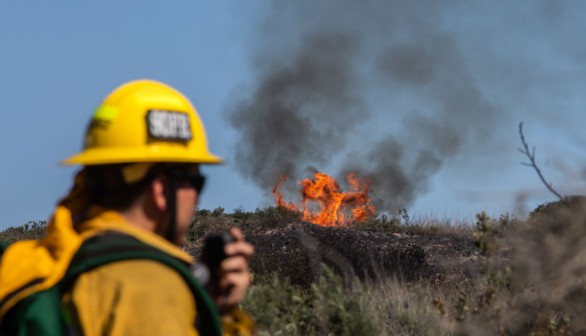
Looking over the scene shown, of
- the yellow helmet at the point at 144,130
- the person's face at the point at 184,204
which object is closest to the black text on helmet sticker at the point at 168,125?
the yellow helmet at the point at 144,130

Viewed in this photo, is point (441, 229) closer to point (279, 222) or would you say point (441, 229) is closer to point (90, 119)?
point (279, 222)

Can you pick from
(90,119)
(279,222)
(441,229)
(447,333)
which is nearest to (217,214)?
(279,222)

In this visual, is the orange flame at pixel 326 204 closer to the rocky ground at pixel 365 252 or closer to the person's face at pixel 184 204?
the rocky ground at pixel 365 252

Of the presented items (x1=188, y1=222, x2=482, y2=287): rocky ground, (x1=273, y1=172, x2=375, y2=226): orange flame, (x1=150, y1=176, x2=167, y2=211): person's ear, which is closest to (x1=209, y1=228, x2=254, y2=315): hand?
(x1=150, y1=176, x2=167, y2=211): person's ear

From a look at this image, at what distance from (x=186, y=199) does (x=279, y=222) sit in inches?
904

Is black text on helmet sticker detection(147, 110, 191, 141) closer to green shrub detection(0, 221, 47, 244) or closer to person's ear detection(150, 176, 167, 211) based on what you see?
person's ear detection(150, 176, 167, 211)

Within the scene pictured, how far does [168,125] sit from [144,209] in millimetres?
259

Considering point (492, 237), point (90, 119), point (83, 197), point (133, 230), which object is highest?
point (492, 237)

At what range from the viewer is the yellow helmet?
2844 mm

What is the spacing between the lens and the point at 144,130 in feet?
9.46

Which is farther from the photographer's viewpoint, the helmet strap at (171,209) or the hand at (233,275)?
the hand at (233,275)

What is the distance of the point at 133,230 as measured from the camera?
2.67m

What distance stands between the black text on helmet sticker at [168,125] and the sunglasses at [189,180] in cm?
10

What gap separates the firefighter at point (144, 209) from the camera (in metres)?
2.46
